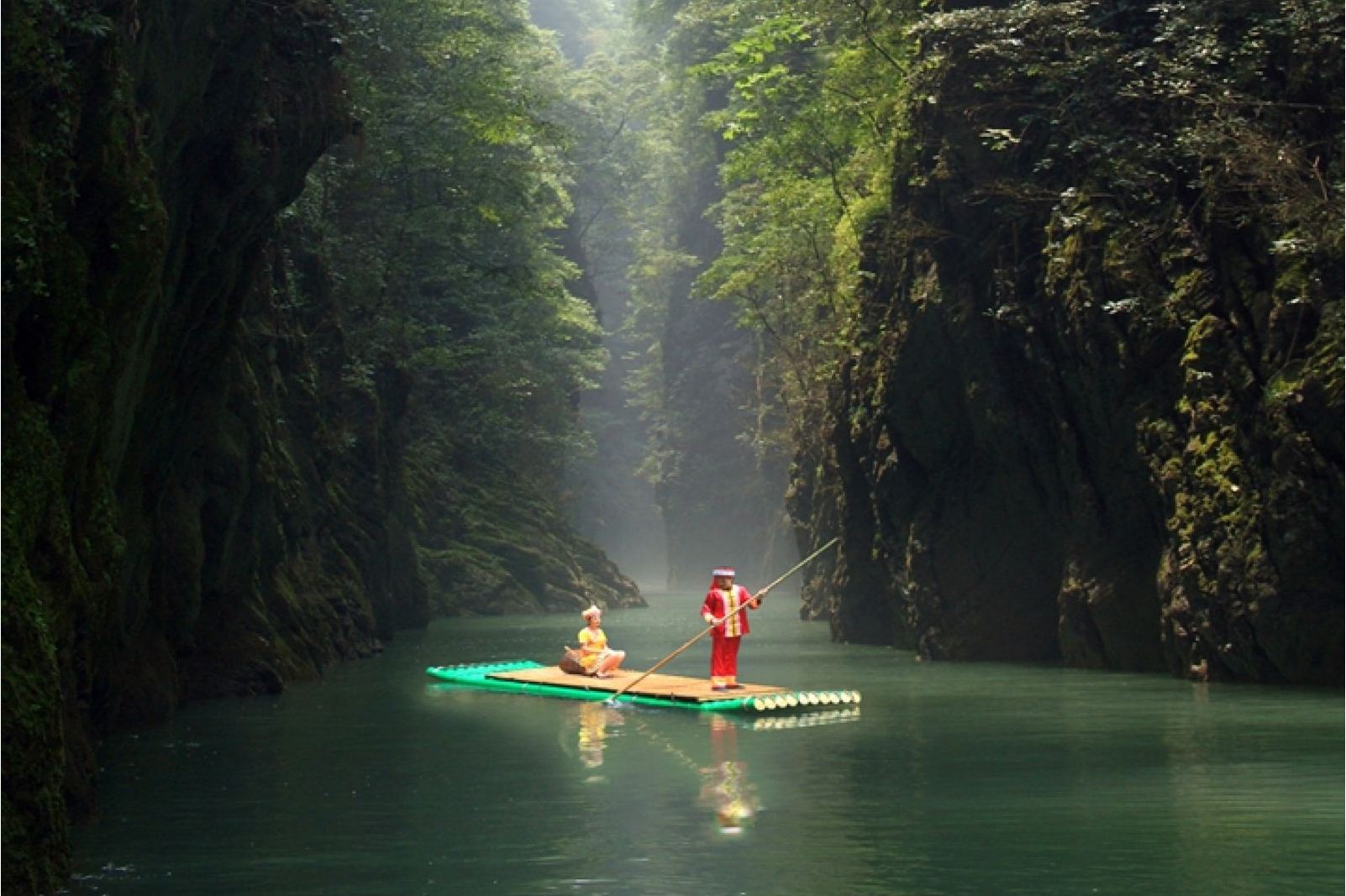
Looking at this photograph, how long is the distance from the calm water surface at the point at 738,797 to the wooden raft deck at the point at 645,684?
11.5 inches

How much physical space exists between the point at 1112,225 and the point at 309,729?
12.9 m

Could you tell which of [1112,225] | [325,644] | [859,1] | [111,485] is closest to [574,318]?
[859,1]

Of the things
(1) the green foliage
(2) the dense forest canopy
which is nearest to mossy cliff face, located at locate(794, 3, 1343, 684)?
(2) the dense forest canopy

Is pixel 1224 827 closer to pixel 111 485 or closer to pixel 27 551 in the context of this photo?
pixel 27 551

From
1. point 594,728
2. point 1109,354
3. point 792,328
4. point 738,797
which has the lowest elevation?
point 738,797

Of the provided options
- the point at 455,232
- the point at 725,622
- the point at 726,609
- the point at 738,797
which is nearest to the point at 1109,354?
the point at 726,609

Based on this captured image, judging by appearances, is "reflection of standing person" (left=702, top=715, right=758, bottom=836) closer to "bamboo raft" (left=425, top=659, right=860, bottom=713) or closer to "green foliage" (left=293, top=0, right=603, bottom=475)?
"bamboo raft" (left=425, top=659, right=860, bottom=713)

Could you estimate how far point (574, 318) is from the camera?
59.3 metres

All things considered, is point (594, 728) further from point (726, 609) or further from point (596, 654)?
point (596, 654)

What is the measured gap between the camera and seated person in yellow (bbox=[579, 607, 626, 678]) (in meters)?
25.5

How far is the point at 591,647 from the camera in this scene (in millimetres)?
25609

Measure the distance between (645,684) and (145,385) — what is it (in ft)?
25.2

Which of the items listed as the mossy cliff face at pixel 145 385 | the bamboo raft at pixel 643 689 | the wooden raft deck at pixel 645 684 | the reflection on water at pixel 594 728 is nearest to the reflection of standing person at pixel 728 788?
the reflection on water at pixel 594 728

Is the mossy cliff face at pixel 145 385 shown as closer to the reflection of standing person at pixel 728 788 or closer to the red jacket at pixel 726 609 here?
the reflection of standing person at pixel 728 788
